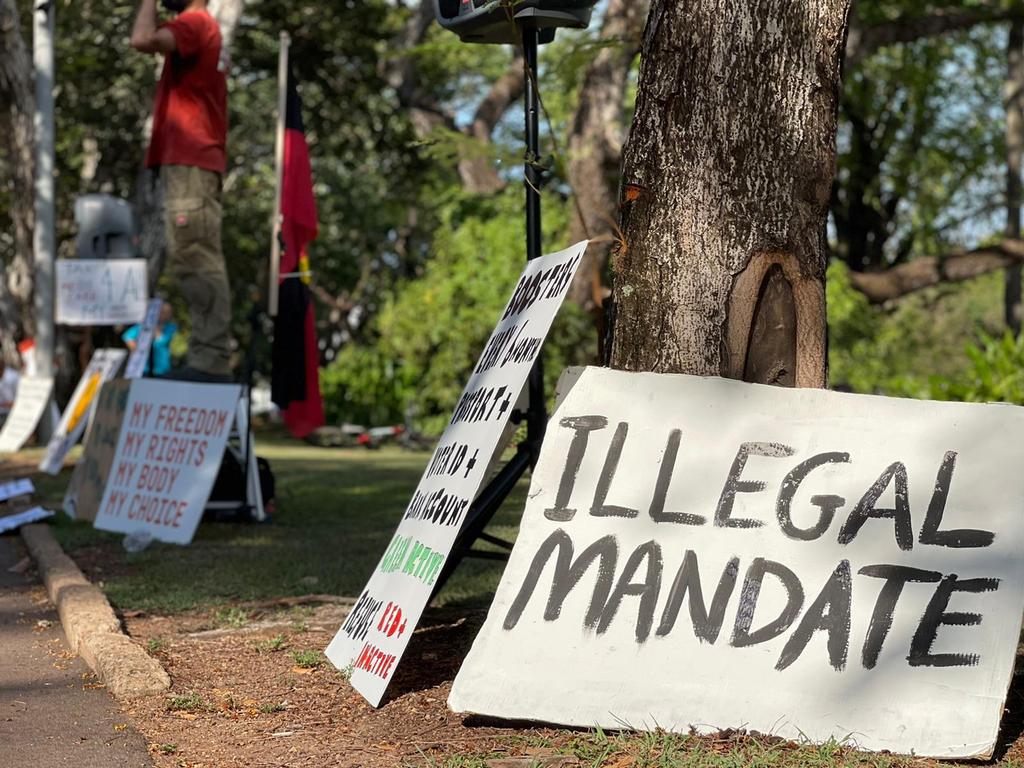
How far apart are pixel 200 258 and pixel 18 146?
11.5m

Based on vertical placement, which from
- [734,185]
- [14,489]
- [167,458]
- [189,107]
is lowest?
[14,489]

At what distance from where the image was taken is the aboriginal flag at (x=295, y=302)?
790 centimetres

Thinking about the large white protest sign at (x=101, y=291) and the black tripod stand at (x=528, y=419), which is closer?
the black tripod stand at (x=528, y=419)

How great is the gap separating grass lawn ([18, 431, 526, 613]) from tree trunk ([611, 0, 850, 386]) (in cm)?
114

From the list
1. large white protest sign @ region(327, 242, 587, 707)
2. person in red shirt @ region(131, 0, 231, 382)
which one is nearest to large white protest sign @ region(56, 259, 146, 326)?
person in red shirt @ region(131, 0, 231, 382)

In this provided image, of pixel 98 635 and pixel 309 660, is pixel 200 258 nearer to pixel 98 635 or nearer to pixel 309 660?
pixel 98 635

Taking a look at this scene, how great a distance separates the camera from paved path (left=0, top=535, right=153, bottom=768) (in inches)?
134

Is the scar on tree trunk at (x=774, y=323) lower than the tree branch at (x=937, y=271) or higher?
higher

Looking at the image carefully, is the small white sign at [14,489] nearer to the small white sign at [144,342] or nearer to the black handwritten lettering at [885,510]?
the small white sign at [144,342]

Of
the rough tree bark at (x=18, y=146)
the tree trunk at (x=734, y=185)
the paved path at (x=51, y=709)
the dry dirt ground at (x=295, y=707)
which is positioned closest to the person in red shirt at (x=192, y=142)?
the paved path at (x=51, y=709)

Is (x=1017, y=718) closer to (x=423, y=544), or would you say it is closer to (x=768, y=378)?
(x=768, y=378)

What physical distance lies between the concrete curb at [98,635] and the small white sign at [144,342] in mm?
6873

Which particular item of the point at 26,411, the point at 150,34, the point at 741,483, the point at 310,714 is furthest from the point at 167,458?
the point at 26,411

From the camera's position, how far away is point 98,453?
8648 mm
